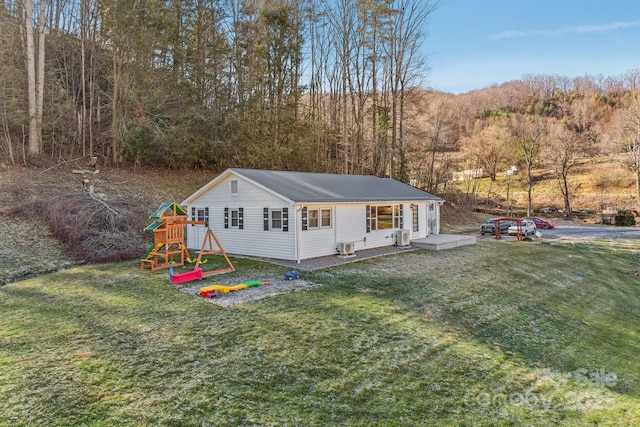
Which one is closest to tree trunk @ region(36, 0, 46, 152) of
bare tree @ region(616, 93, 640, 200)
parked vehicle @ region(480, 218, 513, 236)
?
parked vehicle @ region(480, 218, 513, 236)

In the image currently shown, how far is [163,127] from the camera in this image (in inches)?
807

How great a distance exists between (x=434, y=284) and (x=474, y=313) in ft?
6.01

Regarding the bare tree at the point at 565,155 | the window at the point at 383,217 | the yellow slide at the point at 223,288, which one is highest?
→ the bare tree at the point at 565,155

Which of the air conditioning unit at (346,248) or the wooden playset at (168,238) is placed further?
the air conditioning unit at (346,248)

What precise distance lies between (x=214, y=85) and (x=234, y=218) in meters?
12.2

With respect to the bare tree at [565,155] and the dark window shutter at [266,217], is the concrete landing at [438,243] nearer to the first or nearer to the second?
the dark window shutter at [266,217]

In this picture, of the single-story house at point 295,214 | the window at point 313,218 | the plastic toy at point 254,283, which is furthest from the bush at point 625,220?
the plastic toy at point 254,283

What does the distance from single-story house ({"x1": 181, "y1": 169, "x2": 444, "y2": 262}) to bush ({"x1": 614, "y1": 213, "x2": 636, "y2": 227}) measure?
24634 millimetres

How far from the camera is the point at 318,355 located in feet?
17.9

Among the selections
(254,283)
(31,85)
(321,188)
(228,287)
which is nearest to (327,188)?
(321,188)

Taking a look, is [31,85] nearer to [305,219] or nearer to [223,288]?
[305,219]

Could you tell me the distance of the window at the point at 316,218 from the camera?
39.2 ft

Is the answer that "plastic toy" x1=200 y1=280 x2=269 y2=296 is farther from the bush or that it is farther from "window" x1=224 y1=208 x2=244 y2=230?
the bush

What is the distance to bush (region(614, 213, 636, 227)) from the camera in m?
30.2
